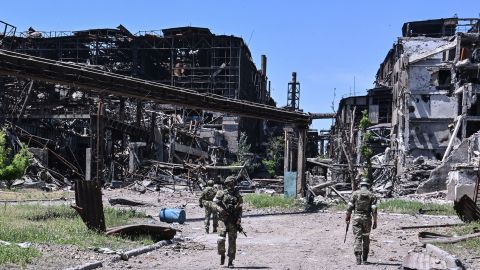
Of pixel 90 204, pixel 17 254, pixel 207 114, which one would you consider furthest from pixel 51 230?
pixel 207 114

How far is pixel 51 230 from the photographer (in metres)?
14.1

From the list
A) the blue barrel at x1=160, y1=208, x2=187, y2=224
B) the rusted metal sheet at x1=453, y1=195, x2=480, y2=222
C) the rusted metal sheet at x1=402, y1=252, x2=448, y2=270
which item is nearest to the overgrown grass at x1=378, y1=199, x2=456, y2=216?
the rusted metal sheet at x1=453, y1=195, x2=480, y2=222

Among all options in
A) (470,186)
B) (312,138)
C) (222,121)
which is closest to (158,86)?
(470,186)

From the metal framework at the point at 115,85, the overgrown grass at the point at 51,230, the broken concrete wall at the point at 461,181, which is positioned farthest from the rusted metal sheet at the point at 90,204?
the broken concrete wall at the point at 461,181

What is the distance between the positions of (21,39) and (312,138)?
115 ft

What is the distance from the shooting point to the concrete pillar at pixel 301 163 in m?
29.3

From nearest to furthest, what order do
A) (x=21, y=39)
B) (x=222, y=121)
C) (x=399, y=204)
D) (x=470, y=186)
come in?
(x=399, y=204), (x=470, y=186), (x=222, y=121), (x=21, y=39)

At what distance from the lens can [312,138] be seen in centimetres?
7019

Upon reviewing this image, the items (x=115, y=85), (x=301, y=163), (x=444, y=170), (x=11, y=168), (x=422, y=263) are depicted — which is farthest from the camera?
(x=444, y=170)

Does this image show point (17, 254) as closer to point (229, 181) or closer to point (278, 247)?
point (229, 181)

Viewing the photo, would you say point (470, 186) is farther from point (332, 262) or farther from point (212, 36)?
point (212, 36)

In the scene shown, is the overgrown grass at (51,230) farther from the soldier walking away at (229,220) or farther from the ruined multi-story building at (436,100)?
the ruined multi-story building at (436,100)

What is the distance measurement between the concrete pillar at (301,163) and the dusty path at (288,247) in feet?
19.6

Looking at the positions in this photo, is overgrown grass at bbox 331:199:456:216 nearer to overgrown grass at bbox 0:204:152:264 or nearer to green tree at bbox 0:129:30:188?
overgrown grass at bbox 0:204:152:264
